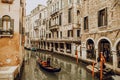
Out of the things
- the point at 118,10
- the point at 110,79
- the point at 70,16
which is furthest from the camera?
the point at 70,16

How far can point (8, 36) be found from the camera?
11516 millimetres

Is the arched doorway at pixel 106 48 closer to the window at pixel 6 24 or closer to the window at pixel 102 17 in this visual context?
the window at pixel 102 17

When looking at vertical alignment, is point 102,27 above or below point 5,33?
above

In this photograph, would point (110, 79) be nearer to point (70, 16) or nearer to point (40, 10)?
point (70, 16)

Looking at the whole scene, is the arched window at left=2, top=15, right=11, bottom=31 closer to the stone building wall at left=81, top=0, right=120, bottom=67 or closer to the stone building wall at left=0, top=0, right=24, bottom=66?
the stone building wall at left=0, top=0, right=24, bottom=66

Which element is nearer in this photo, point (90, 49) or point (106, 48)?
point (106, 48)

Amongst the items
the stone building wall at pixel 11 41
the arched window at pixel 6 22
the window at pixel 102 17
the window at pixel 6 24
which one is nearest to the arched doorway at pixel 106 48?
the window at pixel 102 17

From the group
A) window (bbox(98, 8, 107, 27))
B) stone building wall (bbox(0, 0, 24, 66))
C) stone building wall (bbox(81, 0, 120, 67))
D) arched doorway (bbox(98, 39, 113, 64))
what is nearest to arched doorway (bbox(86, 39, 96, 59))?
stone building wall (bbox(81, 0, 120, 67))

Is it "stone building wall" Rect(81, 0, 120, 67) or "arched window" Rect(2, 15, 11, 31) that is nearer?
"arched window" Rect(2, 15, 11, 31)

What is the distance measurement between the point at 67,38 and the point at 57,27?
4573mm

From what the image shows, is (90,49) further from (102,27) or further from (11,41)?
(11,41)

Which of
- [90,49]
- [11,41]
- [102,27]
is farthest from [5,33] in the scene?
[90,49]

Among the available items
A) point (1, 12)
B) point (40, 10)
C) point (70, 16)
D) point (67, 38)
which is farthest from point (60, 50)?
point (1, 12)

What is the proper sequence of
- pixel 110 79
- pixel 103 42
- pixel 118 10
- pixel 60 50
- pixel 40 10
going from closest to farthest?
pixel 110 79 → pixel 118 10 → pixel 103 42 → pixel 60 50 → pixel 40 10
